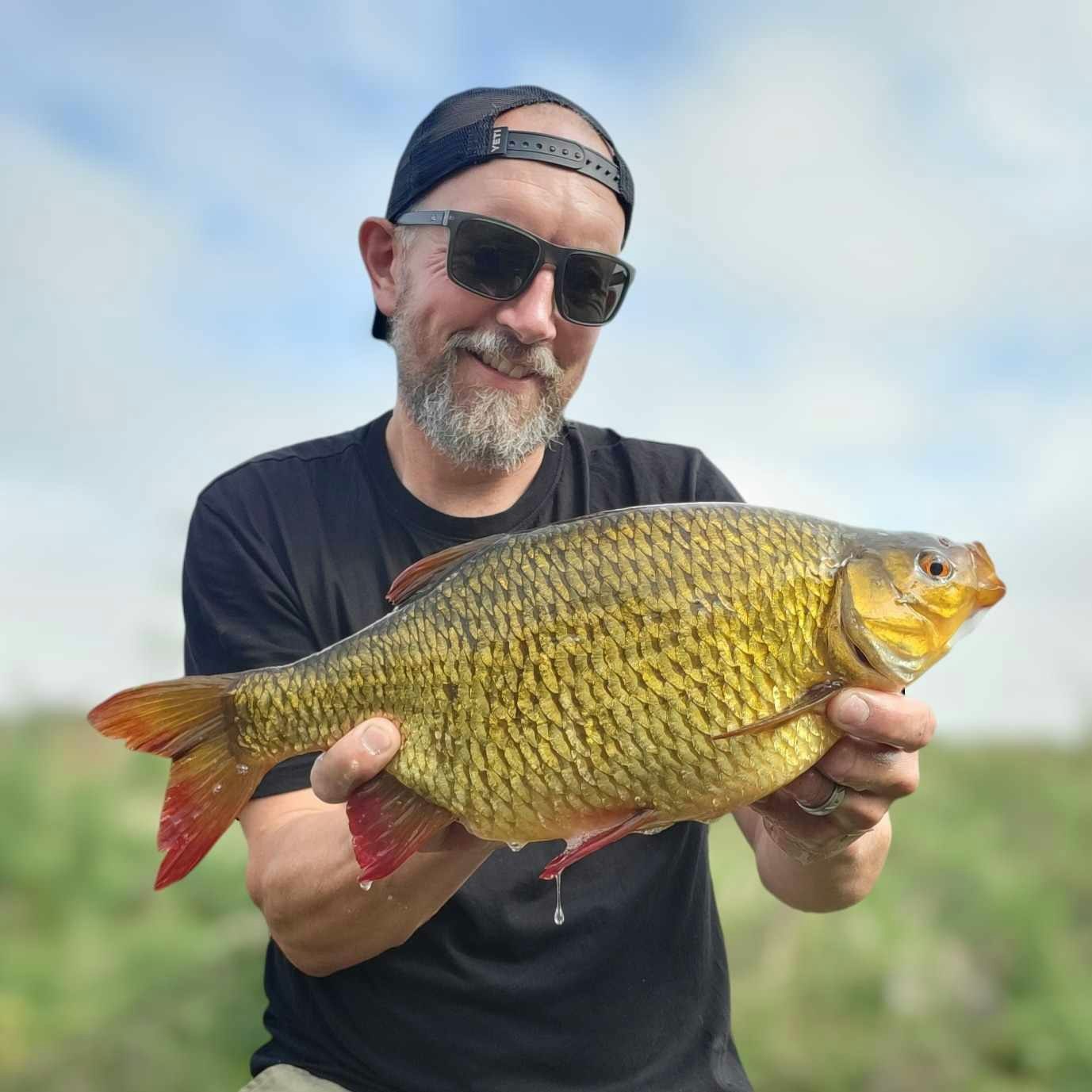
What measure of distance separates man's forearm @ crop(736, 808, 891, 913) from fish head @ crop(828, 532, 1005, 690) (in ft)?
1.73

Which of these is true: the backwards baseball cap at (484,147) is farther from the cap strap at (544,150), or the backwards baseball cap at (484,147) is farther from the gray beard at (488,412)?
the gray beard at (488,412)

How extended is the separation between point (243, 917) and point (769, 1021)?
2.49 meters

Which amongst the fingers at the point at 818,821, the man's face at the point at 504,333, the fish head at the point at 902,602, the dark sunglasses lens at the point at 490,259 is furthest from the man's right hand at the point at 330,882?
the dark sunglasses lens at the point at 490,259

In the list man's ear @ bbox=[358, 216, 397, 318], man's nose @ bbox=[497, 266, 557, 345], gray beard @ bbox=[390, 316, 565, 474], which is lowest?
gray beard @ bbox=[390, 316, 565, 474]

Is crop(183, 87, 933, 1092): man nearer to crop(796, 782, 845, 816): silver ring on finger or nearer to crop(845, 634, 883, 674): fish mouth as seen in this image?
crop(796, 782, 845, 816): silver ring on finger

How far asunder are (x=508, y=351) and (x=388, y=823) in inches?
42.8

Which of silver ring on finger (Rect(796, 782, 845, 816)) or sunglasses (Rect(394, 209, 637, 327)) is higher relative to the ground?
sunglasses (Rect(394, 209, 637, 327))

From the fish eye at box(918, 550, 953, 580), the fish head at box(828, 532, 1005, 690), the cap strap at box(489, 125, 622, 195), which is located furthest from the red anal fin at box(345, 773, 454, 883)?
the cap strap at box(489, 125, 622, 195)

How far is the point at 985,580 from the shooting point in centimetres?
170

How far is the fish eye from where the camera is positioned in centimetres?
167

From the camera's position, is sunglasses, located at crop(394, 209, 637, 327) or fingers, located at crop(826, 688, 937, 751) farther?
sunglasses, located at crop(394, 209, 637, 327)

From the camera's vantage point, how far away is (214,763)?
1.75m

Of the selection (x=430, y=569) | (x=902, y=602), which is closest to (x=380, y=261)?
(x=430, y=569)

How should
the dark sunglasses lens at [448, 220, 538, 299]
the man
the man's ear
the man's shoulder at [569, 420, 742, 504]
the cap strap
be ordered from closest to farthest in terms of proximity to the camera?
the man, the dark sunglasses lens at [448, 220, 538, 299], the cap strap, the man's shoulder at [569, 420, 742, 504], the man's ear
